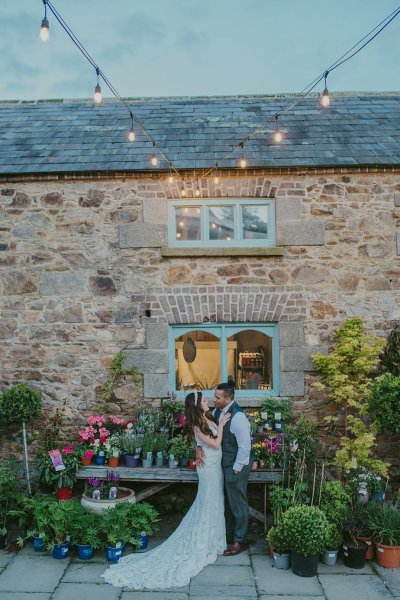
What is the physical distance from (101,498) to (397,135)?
7023 millimetres

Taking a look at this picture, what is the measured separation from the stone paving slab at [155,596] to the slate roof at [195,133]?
17.9ft

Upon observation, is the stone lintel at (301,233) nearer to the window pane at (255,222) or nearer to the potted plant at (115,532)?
the window pane at (255,222)

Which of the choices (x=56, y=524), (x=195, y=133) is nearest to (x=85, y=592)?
(x=56, y=524)

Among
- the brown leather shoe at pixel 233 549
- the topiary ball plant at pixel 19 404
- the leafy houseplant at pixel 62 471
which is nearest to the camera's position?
the brown leather shoe at pixel 233 549

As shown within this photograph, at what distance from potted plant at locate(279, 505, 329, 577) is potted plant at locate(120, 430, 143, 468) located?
2194mm

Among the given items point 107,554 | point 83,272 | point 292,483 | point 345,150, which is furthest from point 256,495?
point 345,150

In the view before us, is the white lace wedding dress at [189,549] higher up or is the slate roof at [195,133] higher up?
the slate roof at [195,133]

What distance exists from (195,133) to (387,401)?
513 cm

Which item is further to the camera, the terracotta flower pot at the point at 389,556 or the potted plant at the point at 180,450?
the potted plant at the point at 180,450

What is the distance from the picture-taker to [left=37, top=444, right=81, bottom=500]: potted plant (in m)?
7.38

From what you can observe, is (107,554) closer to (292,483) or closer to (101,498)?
(101,498)

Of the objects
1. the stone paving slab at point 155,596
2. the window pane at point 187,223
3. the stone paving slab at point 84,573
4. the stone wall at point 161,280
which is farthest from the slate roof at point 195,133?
the stone paving slab at point 155,596

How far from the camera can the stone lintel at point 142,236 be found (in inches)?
324

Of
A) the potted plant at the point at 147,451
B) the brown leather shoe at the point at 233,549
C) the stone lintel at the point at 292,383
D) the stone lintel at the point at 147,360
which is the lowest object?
the brown leather shoe at the point at 233,549
